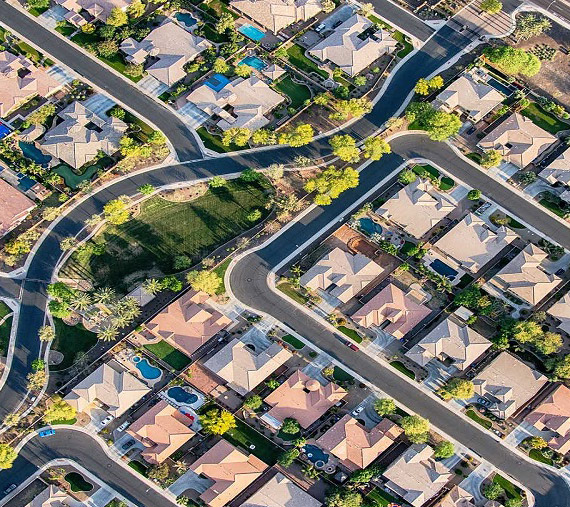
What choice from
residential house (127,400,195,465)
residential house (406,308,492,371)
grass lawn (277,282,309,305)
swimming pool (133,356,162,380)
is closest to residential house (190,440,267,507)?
residential house (127,400,195,465)

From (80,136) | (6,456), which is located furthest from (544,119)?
A: (6,456)

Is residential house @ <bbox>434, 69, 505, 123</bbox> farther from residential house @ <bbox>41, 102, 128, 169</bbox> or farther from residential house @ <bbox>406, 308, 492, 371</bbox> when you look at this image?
residential house @ <bbox>41, 102, 128, 169</bbox>

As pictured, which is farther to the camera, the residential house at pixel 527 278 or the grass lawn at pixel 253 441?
the residential house at pixel 527 278

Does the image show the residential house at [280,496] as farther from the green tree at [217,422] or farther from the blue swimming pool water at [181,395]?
the blue swimming pool water at [181,395]

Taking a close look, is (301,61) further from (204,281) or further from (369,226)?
(204,281)

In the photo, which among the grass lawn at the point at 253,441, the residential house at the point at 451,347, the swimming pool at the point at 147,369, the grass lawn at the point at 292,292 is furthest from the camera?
the grass lawn at the point at 292,292

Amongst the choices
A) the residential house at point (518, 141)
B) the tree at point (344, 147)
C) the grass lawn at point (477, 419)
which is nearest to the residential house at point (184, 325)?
the tree at point (344, 147)
